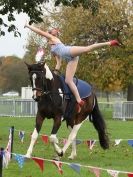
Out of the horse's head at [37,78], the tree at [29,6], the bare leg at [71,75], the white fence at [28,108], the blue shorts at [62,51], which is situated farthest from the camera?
the white fence at [28,108]

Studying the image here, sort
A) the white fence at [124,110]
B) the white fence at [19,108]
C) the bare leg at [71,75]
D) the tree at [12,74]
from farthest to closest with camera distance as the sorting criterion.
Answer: the tree at [12,74], the white fence at [19,108], the white fence at [124,110], the bare leg at [71,75]

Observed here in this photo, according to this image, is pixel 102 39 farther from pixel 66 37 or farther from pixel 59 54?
pixel 59 54

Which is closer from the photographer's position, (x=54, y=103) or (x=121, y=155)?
(x=54, y=103)

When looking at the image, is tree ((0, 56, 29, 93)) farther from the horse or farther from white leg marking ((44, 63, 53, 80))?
white leg marking ((44, 63, 53, 80))

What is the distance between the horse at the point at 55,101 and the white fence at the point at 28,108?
956 inches

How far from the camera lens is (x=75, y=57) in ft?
38.9

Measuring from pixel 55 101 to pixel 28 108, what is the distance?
91.8 feet

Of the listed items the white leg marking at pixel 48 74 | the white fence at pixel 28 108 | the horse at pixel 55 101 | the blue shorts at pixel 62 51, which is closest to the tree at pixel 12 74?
the white fence at pixel 28 108

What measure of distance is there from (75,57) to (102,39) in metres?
28.2

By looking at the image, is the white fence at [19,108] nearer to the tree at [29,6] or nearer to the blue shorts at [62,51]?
the tree at [29,6]

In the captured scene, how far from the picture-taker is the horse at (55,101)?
11.2m

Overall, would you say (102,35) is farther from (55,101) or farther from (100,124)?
(55,101)

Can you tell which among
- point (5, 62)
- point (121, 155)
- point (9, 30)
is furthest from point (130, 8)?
point (5, 62)

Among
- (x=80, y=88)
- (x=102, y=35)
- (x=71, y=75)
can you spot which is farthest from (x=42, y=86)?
(x=102, y=35)
